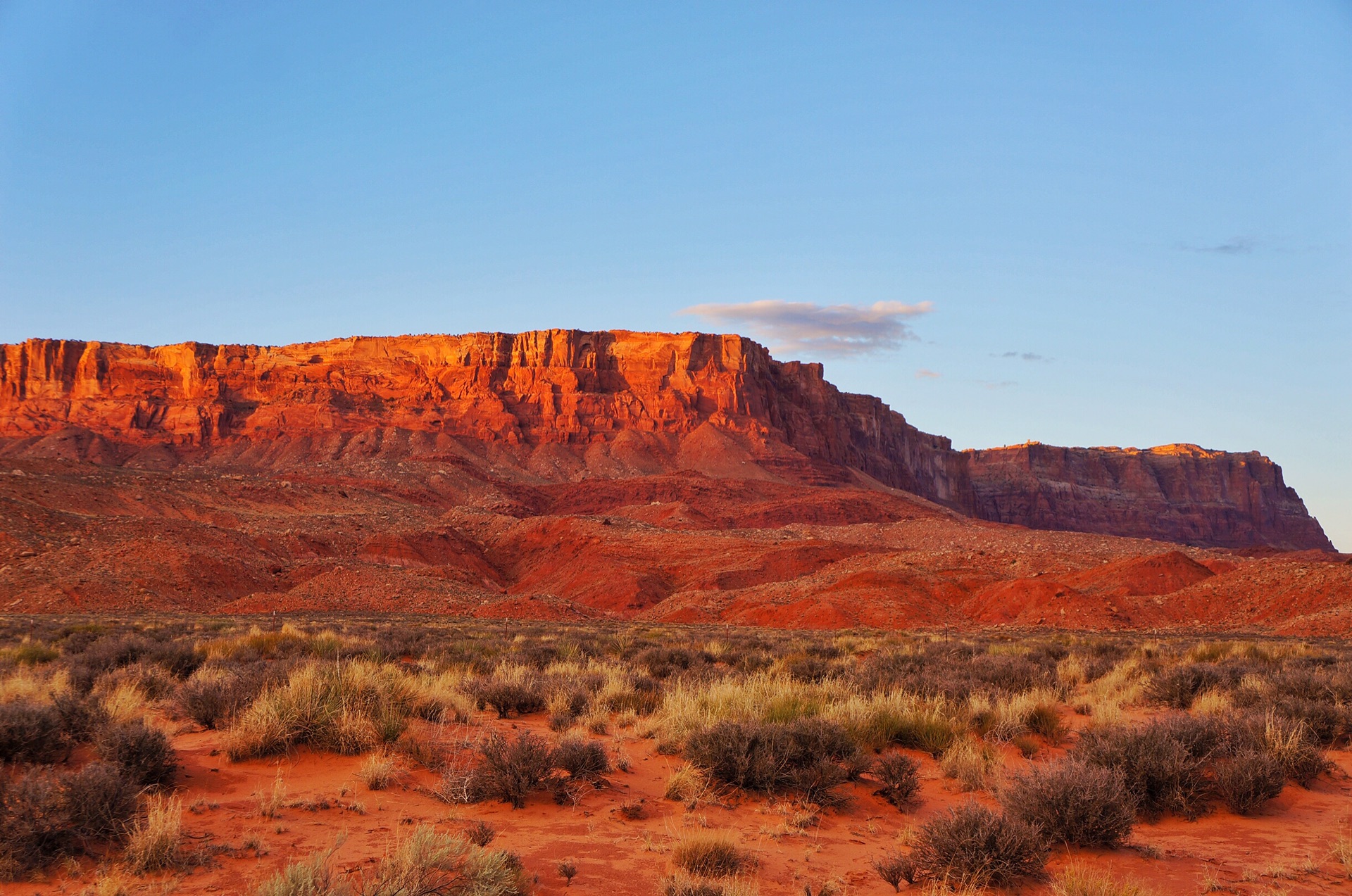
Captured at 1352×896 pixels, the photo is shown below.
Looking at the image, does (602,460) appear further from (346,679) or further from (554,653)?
(346,679)

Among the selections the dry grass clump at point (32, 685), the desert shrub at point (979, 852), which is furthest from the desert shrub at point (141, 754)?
the desert shrub at point (979, 852)

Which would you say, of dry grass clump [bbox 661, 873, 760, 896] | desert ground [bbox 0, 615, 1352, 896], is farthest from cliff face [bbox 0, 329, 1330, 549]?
dry grass clump [bbox 661, 873, 760, 896]

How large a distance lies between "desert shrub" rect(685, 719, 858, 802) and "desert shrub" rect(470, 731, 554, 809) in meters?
1.34

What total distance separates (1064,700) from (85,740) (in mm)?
11692

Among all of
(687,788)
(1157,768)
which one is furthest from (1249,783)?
(687,788)

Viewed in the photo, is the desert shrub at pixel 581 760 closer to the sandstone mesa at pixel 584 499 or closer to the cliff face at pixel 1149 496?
the sandstone mesa at pixel 584 499

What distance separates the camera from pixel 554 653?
642 inches

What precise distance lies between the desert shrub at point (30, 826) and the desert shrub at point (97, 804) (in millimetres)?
58

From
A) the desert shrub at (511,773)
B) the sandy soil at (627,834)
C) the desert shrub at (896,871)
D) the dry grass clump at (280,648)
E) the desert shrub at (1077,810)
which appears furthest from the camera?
the dry grass clump at (280,648)

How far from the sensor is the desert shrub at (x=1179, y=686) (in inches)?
490

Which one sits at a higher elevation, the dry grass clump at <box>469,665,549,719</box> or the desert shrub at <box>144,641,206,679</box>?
the dry grass clump at <box>469,665,549,719</box>

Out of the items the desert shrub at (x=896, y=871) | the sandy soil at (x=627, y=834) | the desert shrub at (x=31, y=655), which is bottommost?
the desert shrub at (x=31, y=655)

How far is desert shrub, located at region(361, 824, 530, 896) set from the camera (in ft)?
16.1

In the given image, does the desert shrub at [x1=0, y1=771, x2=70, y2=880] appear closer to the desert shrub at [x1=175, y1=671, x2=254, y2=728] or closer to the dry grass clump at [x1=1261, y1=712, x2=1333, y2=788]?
the desert shrub at [x1=175, y1=671, x2=254, y2=728]
